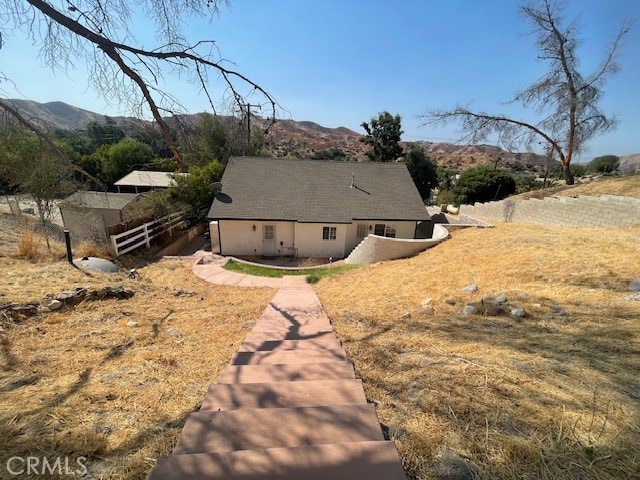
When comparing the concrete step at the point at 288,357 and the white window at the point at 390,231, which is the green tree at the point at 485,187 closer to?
the white window at the point at 390,231

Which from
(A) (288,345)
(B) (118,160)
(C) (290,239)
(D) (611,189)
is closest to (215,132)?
(A) (288,345)

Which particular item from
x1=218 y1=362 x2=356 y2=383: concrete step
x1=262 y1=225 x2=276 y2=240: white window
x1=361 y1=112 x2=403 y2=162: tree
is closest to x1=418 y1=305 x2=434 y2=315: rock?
x1=218 y1=362 x2=356 y2=383: concrete step

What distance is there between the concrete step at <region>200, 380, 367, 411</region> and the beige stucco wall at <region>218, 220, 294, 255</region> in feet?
40.2

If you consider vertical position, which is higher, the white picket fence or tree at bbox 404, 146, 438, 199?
tree at bbox 404, 146, 438, 199

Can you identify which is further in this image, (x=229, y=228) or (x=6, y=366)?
(x=229, y=228)

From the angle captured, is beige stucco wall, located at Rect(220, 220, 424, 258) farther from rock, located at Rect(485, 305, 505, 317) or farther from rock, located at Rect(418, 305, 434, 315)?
rock, located at Rect(485, 305, 505, 317)

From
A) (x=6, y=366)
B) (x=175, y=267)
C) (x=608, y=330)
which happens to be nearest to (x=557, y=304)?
(x=608, y=330)

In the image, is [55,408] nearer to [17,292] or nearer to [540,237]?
[17,292]

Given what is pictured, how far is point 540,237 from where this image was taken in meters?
8.76

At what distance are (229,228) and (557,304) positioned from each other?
13127mm

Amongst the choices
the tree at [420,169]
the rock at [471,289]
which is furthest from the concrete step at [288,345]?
the tree at [420,169]

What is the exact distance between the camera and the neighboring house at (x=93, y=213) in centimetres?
1150

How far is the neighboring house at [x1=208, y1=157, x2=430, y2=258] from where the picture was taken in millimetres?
14516

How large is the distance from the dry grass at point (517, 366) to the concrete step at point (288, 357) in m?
0.24
